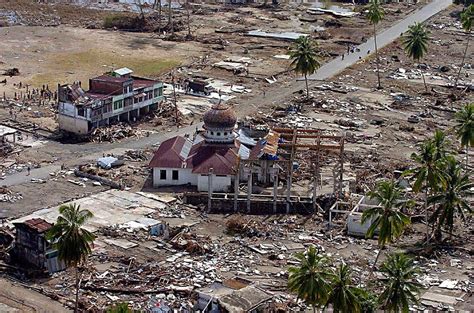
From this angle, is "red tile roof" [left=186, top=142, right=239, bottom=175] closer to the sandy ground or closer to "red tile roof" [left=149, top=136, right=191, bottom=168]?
"red tile roof" [left=149, top=136, right=191, bottom=168]

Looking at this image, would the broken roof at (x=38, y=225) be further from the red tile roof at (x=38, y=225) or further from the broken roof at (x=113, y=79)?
the broken roof at (x=113, y=79)

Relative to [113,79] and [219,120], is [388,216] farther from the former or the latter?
[113,79]

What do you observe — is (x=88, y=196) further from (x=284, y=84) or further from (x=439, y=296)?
(x=284, y=84)

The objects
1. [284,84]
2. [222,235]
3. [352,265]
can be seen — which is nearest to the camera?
→ [352,265]

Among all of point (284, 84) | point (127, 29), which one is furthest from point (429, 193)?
point (127, 29)

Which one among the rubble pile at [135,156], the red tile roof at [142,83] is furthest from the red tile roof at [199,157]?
the red tile roof at [142,83]

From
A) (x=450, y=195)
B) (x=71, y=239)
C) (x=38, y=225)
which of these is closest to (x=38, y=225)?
(x=38, y=225)
